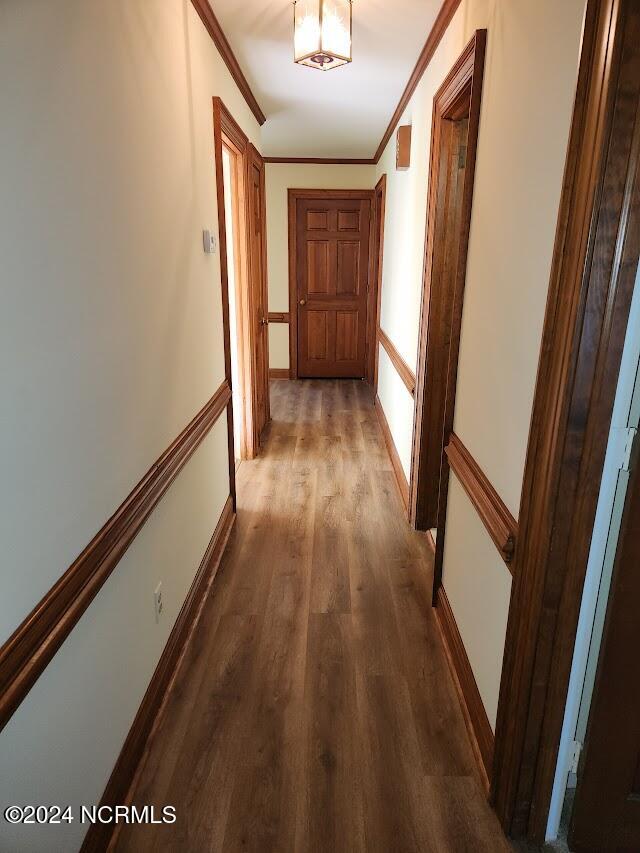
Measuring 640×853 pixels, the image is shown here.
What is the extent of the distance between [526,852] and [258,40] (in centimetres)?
339

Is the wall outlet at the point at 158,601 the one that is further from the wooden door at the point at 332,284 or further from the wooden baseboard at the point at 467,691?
the wooden door at the point at 332,284

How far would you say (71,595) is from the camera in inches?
46.3

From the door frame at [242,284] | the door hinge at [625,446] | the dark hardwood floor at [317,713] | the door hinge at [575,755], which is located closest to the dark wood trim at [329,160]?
the door frame at [242,284]

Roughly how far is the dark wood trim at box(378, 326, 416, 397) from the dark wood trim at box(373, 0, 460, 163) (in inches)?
A: 64.7

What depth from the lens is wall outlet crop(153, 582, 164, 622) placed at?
1.83 meters

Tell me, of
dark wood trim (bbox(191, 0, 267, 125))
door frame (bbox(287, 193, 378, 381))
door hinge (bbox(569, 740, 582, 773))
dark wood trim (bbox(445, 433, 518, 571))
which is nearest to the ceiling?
dark wood trim (bbox(191, 0, 267, 125))

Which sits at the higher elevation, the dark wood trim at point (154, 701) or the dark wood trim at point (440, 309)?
the dark wood trim at point (440, 309)

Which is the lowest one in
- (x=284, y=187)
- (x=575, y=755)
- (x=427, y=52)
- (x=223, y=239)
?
(x=575, y=755)

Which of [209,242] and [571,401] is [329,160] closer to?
[209,242]

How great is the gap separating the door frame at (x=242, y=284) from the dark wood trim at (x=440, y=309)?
3.46 feet

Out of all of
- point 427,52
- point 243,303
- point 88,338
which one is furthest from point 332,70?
point 88,338

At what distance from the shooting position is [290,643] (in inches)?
86.6

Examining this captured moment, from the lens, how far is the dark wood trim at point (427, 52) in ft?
7.40

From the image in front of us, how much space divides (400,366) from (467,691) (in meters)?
2.31
